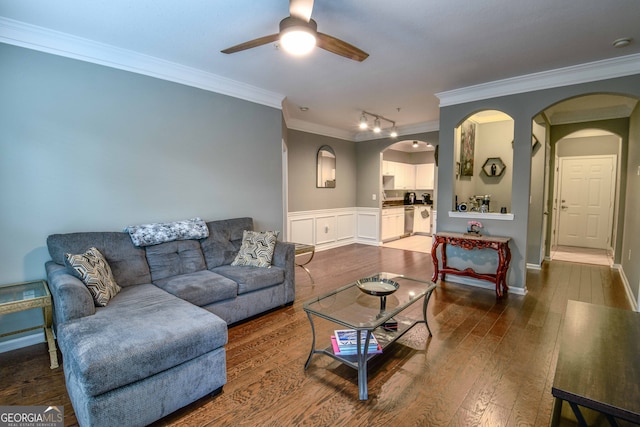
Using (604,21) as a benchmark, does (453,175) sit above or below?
below

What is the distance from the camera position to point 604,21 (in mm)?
2404

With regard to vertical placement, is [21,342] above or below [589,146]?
below

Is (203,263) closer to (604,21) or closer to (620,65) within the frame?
(604,21)

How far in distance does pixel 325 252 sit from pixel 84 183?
14.5ft

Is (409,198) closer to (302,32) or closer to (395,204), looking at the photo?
(395,204)

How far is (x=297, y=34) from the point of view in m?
2.00

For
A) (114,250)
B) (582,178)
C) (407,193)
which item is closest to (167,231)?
(114,250)

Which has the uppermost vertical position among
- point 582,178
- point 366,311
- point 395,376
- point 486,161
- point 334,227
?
point 486,161

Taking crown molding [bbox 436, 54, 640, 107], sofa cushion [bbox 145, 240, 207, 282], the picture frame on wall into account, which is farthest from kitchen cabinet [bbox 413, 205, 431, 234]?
sofa cushion [bbox 145, 240, 207, 282]

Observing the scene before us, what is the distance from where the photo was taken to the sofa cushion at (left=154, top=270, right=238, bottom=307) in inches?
104

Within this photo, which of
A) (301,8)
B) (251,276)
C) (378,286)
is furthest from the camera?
(251,276)

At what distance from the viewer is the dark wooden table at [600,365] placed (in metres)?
1.21

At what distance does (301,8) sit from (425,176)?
7626 mm

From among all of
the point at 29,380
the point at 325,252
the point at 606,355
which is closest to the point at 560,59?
the point at 606,355
